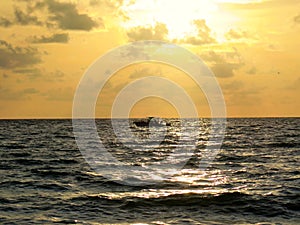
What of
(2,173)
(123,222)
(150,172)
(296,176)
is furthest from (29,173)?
(296,176)

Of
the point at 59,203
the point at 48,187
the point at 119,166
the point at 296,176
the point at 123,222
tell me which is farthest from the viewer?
the point at 119,166

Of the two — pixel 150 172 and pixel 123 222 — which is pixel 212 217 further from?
pixel 150 172

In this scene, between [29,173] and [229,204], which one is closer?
[229,204]

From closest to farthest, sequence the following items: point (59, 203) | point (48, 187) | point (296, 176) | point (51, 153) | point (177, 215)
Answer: point (177, 215) < point (59, 203) < point (48, 187) < point (296, 176) < point (51, 153)

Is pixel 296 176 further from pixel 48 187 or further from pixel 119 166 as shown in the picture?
pixel 48 187

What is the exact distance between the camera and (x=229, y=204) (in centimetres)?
2555

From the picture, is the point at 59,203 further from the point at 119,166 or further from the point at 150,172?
the point at 119,166

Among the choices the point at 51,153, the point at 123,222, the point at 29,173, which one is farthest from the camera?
the point at 51,153

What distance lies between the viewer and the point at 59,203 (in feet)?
83.0

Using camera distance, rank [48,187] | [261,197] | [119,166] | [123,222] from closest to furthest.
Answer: [123,222] → [261,197] → [48,187] → [119,166]

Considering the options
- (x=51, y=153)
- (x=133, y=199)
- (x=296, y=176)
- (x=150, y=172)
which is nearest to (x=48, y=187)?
(x=133, y=199)

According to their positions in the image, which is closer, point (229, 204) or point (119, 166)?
point (229, 204)

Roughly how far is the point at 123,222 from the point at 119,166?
21291 mm

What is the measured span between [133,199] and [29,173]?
14.8m
